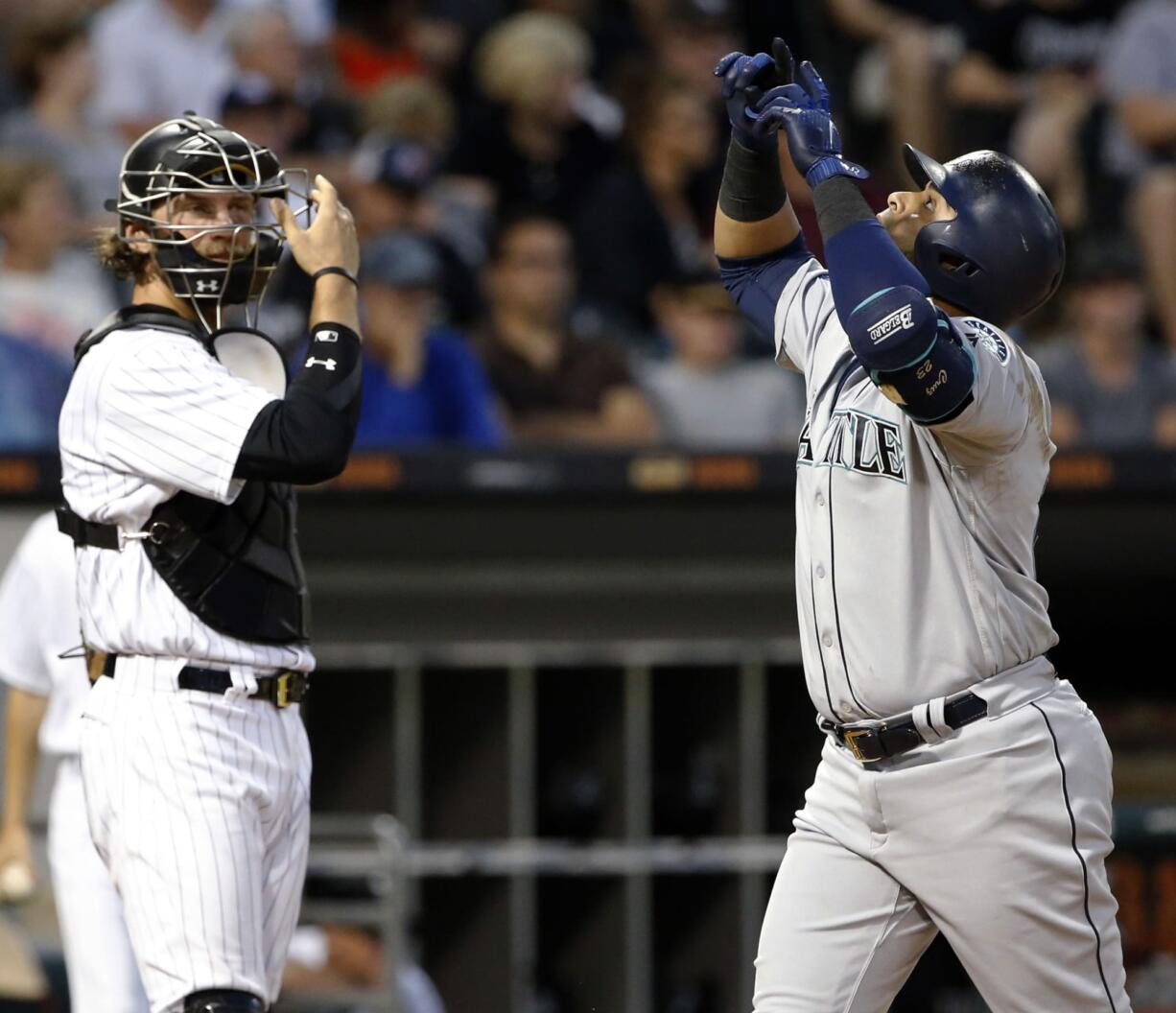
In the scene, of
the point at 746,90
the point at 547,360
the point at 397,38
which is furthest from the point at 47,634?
the point at 397,38

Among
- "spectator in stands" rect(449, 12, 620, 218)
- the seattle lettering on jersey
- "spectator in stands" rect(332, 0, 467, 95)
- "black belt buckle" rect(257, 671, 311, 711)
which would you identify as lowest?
"black belt buckle" rect(257, 671, 311, 711)

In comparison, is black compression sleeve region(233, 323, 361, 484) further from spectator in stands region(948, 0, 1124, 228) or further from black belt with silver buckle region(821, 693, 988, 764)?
spectator in stands region(948, 0, 1124, 228)

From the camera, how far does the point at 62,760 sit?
458 centimetres

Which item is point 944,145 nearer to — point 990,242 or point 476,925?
point 476,925

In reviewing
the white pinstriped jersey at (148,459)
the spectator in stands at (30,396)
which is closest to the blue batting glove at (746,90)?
the white pinstriped jersey at (148,459)

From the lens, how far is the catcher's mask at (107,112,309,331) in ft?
10.9

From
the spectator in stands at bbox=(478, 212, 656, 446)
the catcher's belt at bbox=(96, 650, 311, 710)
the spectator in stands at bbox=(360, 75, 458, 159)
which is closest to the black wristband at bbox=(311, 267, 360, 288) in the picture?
the catcher's belt at bbox=(96, 650, 311, 710)

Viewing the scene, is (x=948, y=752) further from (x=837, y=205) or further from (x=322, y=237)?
(x=322, y=237)

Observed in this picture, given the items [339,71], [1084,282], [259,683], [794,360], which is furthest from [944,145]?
[259,683]

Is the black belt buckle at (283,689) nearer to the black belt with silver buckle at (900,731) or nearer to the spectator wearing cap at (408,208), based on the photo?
the black belt with silver buckle at (900,731)

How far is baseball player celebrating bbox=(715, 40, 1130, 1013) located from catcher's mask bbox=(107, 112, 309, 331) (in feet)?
2.95

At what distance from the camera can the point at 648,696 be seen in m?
6.79

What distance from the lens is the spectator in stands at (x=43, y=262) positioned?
22.4 ft

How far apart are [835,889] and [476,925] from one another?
150 inches
